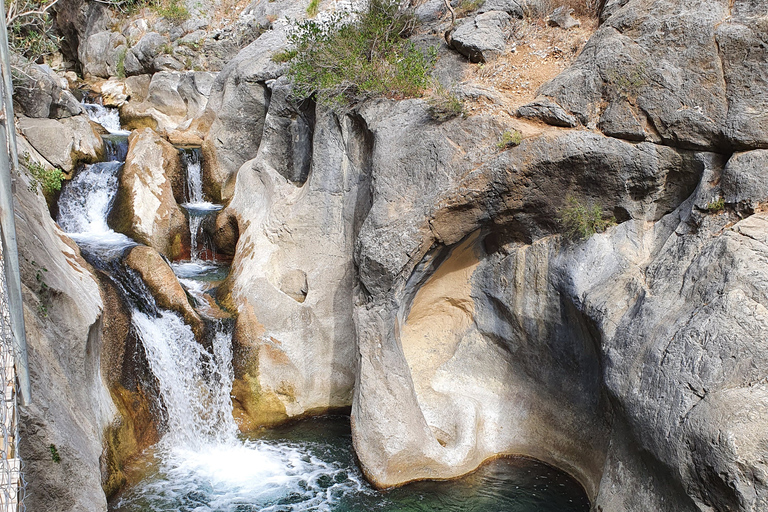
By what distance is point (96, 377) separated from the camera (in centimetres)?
764

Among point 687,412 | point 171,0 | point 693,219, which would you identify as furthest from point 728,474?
point 171,0

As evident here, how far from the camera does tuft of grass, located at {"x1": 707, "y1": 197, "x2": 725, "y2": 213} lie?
244 inches

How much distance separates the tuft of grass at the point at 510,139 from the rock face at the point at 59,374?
18.3 ft

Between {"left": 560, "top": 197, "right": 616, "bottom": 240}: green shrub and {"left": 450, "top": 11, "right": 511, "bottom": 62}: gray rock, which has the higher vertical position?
{"left": 450, "top": 11, "right": 511, "bottom": 62}: gray rock

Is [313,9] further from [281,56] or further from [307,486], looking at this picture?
[307,486]

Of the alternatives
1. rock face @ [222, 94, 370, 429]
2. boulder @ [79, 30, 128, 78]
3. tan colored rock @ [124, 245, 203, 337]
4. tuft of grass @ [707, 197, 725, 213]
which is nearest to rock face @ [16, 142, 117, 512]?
tan colored rock @ [124, 245, 203, 337]

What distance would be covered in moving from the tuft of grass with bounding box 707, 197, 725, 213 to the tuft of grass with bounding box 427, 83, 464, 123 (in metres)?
3.33

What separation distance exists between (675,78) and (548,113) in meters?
1.48

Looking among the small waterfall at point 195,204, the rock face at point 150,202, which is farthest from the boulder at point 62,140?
the small waterfall at point 195,204

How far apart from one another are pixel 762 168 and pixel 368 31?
21.0ft

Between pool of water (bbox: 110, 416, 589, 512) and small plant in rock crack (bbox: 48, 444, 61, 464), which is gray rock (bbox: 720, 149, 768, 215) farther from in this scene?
small plant in rock crack (bbox: 48, 444, 61, 464)

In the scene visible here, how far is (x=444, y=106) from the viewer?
325 inches

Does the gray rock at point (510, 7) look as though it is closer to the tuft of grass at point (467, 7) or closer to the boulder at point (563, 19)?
the tuft of grass at point (467, 7)

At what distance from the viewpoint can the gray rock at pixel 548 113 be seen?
7531mm
